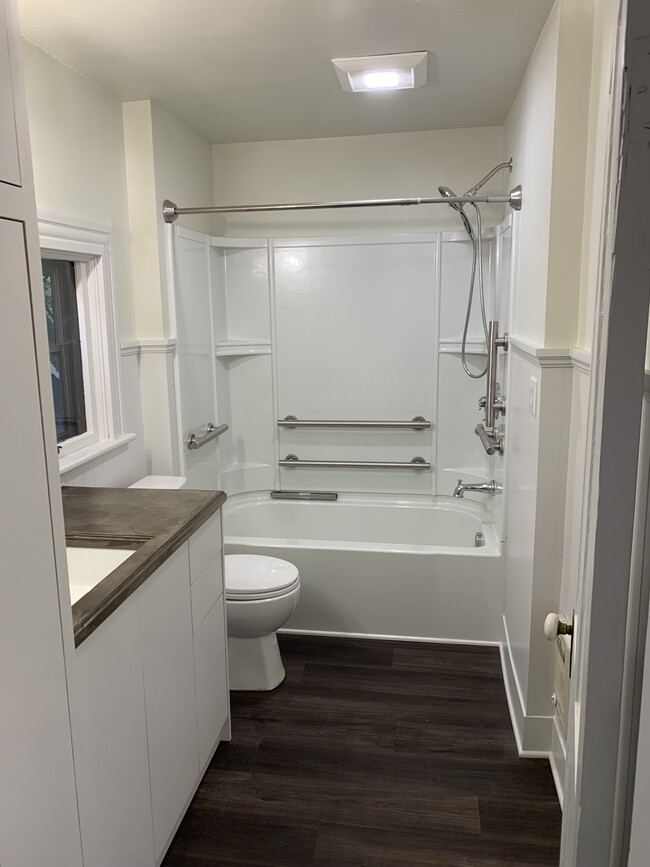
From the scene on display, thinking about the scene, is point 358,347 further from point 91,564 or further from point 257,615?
point 91,564

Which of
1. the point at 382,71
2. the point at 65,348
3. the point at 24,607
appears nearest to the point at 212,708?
the point at 24,607

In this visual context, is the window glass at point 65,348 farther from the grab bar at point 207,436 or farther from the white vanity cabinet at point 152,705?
the white vanity cabinet at point 152,705

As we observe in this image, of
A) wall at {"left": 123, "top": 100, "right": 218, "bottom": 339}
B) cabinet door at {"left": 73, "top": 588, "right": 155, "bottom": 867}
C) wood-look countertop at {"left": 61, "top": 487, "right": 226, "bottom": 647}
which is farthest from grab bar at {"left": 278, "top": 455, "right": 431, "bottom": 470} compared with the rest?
cabinet door at {"left": 73, "top": 588, "right": 155, "bottom": 867}

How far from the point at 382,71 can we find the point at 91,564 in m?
1.97

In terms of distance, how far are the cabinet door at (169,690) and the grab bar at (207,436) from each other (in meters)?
1.33

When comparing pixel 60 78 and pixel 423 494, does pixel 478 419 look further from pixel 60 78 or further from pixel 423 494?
pixel 60 78

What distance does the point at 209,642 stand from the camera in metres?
2.08

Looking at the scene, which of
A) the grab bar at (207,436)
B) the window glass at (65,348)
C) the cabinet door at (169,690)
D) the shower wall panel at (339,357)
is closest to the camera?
the cabinet door at (169,690)

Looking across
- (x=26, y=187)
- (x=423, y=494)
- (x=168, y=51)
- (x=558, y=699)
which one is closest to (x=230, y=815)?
(x=558, y=699)

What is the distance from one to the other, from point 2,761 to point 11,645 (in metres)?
0.16

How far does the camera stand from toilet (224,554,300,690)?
2492 millimetres

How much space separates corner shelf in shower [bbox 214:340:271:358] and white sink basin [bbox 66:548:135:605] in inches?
80.5

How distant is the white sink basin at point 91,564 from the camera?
1.70m

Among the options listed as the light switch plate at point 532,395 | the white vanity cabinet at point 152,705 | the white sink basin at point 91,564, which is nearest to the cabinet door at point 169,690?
the white vanity cabinet at point 152,705
